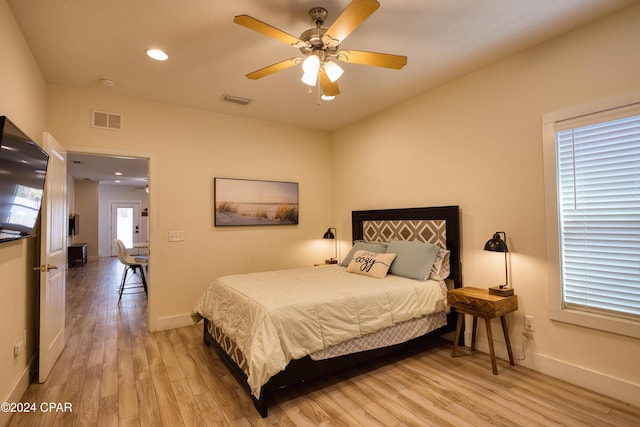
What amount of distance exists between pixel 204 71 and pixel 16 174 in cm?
183

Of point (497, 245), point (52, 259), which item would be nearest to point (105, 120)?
point (52, 259)

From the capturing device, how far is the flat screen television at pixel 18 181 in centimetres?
172

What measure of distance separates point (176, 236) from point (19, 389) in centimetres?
199

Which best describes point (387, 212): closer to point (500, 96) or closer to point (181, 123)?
point (500, 96)

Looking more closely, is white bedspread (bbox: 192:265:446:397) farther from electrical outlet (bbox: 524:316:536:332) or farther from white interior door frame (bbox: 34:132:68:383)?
white interior door frame (bbox: 34:132:68:383)

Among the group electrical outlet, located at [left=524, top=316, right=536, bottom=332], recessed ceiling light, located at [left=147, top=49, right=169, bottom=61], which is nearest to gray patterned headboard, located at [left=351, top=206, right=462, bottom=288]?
electrical outlet, located at [left=524, top=316, right=536, bottom=332]

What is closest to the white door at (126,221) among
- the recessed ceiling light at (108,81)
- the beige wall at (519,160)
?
the recessed ceiling light at (108,81)

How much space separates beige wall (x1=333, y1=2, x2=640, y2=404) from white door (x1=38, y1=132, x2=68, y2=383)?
361cm

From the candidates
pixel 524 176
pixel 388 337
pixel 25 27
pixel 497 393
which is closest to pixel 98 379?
pixel 388 337

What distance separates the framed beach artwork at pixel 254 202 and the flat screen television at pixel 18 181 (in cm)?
208

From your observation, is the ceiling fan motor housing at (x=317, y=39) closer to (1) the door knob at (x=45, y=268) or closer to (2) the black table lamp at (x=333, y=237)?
(1) the door knob at (x=45, y=268)

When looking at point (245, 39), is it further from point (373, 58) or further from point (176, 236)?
point (176, 236)

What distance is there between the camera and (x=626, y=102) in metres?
2.23

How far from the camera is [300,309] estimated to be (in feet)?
7.70
